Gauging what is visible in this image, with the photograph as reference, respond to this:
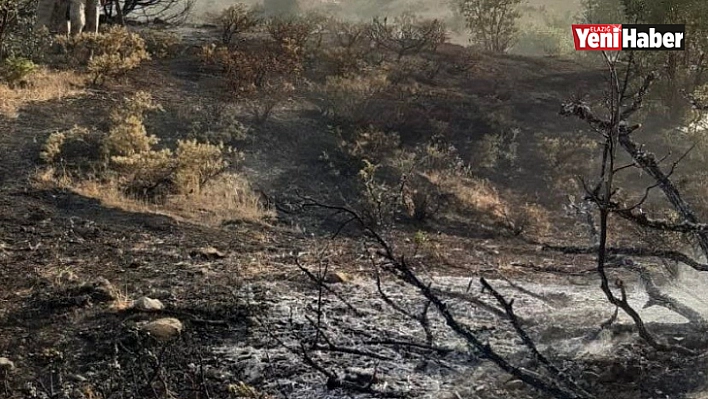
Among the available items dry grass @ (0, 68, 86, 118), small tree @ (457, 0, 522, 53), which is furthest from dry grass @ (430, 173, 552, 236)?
small tree @ (457, 0, 522, 53)

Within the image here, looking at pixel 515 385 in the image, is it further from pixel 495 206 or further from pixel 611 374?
pixel 495 206

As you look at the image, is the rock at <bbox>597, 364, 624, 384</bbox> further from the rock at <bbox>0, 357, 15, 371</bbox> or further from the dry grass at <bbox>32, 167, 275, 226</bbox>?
the dry grass at <bbox>32, 167, 275, 226</bbox>

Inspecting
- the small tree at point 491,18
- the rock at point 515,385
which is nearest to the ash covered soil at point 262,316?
the rock at point 515,385

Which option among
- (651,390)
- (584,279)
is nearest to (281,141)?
(584,279)

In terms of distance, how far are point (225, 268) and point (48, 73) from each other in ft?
24.8

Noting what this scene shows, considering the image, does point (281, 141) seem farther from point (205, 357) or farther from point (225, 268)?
point (205, 357)

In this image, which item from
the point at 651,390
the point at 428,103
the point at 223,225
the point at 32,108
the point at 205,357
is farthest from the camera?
the point at 428,103

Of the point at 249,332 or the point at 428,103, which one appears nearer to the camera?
the point at 249,332

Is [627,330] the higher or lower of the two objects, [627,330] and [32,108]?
the lower

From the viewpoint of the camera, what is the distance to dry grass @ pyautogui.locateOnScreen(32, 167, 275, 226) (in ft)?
25.4

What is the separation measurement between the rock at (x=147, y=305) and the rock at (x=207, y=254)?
1.43 meters

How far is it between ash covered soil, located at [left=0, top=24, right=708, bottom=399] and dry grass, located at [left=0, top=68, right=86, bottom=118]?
184 cm

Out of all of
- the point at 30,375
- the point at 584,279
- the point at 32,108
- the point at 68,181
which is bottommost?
the point at 584,279

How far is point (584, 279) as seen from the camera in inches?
286
